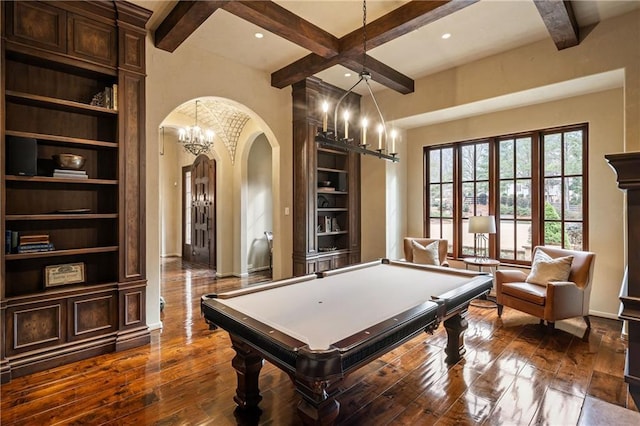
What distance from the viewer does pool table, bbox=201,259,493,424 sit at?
4.89ft

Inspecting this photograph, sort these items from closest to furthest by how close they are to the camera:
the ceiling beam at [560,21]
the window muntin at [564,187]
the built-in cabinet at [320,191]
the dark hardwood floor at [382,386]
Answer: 1. the dark hardwood floor at [382,386]
2. the ceiling beam at [560,21]
3. the window muntin at [564,187]
4. the built-in cabinet at [320,191]

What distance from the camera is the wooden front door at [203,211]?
714 centimetres

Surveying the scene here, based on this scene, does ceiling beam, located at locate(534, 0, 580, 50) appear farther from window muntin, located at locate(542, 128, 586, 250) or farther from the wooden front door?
the wooden front door

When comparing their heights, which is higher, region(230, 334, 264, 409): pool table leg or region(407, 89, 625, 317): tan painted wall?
region(407, 89, 625, 317): tan painted wall

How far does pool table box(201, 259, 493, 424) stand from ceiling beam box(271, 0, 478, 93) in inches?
94.8

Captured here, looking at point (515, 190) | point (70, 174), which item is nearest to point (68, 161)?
point (70, 174)

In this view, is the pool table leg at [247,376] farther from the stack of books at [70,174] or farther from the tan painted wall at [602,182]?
the tan painted wall at [602,182]

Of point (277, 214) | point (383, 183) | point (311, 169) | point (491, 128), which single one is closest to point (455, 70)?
point (491, 128)

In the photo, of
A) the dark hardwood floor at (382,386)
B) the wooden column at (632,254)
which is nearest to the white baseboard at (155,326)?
the dark hardwood floor at (382,386)

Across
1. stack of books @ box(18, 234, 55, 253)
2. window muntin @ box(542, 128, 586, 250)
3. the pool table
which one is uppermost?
window muntin @ box(542, 128, 586, 250)

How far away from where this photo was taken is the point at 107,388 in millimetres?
2486

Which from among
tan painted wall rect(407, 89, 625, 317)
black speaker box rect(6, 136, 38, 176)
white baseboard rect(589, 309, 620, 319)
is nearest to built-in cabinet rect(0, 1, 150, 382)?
black speaker box rect(6, 136, 38, 176)

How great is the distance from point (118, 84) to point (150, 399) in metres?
2.83

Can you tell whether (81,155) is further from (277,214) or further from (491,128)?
(491,128)
